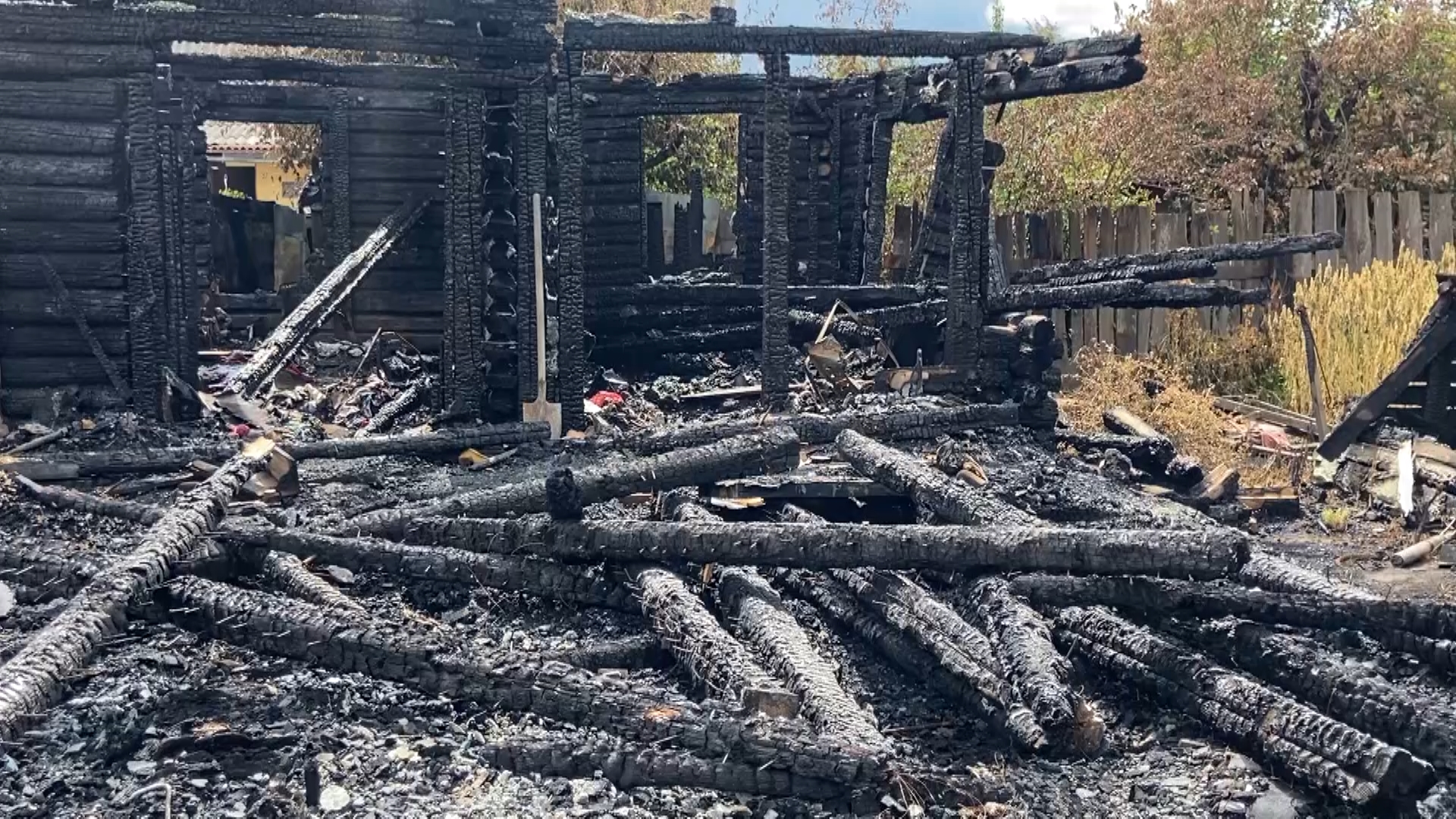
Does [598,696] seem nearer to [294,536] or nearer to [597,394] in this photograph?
[294,536]

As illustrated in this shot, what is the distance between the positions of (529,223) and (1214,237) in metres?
7.61

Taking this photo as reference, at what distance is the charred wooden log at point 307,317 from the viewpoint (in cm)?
1065

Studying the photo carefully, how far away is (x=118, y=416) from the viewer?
397 inches

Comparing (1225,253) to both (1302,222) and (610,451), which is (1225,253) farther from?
(610,451)

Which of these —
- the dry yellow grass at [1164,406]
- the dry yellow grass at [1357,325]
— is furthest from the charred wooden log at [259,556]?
the dry yellow grass at [1357,325]

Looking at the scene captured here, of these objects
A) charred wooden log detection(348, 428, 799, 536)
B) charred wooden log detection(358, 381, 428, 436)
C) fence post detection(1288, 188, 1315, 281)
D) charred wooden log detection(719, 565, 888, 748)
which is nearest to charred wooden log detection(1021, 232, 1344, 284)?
fence post detection(1288, 188, 1315, 281)

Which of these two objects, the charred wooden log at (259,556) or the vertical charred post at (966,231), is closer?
the charred wooden log at (259,556)

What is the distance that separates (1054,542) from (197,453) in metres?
5.75

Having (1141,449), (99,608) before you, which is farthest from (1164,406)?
(99,608)

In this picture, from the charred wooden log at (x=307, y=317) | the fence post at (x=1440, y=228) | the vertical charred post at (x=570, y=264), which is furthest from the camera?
the fence post at (x=1440, y=228)

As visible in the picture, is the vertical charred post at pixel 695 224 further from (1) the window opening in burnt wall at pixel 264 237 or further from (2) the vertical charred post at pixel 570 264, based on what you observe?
(2) the vertical charred post at pixel 570 264

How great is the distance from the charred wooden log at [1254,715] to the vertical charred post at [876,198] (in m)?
9.64

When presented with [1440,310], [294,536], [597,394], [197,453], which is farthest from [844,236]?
[294,536]

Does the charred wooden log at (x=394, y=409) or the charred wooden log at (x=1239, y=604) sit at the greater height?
the charred wooden log at (x=394, y=409)
